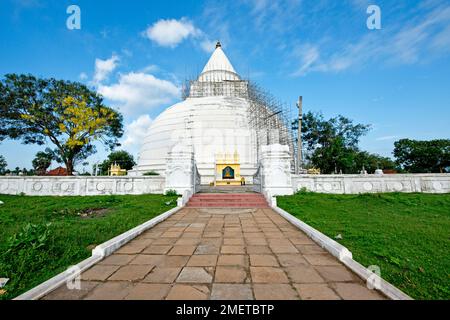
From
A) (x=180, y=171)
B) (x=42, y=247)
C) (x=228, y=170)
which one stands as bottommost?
(x=42, y=247)

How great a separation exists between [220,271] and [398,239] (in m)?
3.51

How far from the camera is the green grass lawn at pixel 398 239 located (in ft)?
8.23

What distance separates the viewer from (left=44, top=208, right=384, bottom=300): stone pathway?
204 cm

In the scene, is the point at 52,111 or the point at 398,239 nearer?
the point at 398,239

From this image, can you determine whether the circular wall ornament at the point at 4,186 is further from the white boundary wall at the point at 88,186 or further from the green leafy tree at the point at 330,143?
the green leafy tree at the point at 330,143

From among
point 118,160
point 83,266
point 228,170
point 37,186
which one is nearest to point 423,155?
point 228,170

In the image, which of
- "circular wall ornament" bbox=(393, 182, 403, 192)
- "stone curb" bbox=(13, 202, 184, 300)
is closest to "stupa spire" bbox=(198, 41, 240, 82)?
"circular wall ornament" bbox=(393, 182, 403, 192)

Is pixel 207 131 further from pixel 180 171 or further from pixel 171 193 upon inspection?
pixel 171 193

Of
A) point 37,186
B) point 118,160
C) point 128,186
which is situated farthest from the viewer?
point 118,160

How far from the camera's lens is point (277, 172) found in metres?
10.2

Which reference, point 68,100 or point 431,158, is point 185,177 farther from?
point 431,158

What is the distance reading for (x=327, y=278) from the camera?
2.37 meters

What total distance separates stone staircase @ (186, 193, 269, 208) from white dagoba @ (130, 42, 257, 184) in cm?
812

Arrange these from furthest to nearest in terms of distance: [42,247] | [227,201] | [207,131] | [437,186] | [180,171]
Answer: [207,131] → [437,186] → [180,171] → [227,201] → [42,247]
